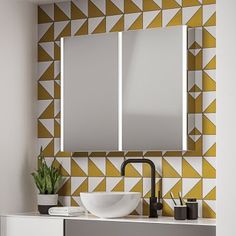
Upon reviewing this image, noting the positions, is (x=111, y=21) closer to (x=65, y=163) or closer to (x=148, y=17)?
(x=148, y=17)

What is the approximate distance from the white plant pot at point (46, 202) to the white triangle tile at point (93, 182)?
0.83 ft

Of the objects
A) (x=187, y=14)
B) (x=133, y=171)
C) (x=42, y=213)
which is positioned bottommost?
(x=42, y=213)

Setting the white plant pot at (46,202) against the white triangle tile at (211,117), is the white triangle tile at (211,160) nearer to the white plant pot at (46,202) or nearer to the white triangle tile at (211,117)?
the white triangle tile at (211,117)

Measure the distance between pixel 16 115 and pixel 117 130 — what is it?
73cm

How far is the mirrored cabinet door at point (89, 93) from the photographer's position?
14.2 ft

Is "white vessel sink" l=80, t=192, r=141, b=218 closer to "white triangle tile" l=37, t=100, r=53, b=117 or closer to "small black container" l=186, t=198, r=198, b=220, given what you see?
"small black container" l=186, t=198, r=198, b=220

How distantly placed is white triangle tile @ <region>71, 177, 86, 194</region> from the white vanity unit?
31 centimetres

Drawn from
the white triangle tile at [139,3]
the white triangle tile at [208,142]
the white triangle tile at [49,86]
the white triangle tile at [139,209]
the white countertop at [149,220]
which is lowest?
the white countertop at [149,220]

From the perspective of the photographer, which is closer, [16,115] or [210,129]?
[210,129]

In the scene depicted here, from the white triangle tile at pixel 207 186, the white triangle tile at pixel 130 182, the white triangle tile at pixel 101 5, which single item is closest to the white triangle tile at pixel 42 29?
the white triangle tile at pixel 101 5

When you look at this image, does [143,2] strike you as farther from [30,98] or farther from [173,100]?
[30,98]

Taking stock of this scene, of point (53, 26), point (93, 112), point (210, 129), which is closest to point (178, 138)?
point (210, 129)

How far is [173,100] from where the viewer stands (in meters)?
4.11

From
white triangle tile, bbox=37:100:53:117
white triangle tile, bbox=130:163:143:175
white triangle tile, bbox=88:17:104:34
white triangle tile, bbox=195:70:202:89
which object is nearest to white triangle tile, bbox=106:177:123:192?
white triangle tile, bbox=130:163:143:175
